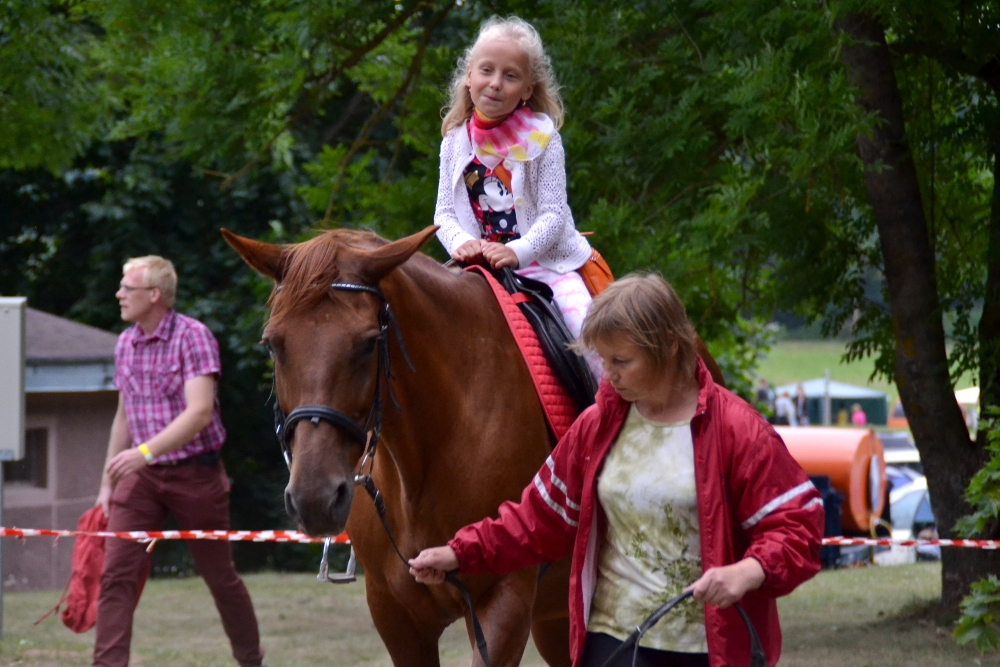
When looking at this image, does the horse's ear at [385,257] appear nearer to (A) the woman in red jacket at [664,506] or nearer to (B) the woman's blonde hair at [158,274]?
(A) the woman in red jacket at [664,506]

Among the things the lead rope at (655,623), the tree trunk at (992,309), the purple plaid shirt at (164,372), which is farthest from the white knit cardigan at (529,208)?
the tree trunk at (992,309)

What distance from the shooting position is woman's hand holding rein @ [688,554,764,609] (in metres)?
2.48

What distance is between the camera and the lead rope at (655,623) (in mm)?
2619

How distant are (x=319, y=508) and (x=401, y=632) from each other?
0.97 meters

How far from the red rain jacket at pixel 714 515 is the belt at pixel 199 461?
3.64 metres

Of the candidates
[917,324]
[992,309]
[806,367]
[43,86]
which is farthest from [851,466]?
[806,367]

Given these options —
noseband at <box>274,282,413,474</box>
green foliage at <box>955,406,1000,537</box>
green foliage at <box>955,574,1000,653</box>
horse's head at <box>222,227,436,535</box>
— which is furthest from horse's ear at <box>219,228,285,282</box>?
→ green foliage at <box>955,574,1000,653</box>

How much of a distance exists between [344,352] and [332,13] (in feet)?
17.9

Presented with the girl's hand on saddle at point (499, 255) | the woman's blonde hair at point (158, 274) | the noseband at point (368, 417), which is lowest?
the noseband at point (368, 417)

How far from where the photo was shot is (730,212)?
610cm

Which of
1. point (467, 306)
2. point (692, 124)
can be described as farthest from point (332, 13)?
point (467, 306)

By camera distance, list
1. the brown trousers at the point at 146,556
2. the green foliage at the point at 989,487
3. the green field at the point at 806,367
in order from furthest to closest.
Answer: the green field at the point at 806,367, the brown trousers at the point at 146,556, the green foliage at the point at 989,487

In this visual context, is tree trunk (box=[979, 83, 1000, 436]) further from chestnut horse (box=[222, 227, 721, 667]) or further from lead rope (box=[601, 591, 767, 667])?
lead rope (box=[601, 591, 767, 667])

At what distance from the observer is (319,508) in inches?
115
